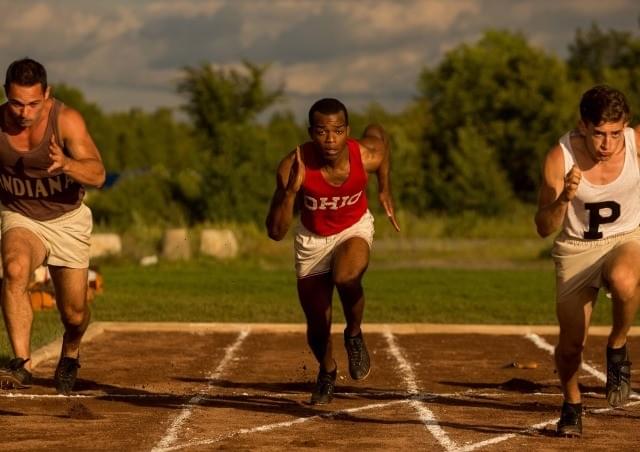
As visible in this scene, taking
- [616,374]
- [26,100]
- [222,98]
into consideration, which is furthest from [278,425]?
[222,98]

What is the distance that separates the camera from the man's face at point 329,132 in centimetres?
1012

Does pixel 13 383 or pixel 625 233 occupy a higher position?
pixel 625 233

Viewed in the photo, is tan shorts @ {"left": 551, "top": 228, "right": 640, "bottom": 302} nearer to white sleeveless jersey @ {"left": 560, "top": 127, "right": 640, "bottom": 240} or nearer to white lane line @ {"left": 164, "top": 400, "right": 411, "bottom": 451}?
white sleeveless jersey @ {"left": 560, "top": 127, "right": 640, "bottom": 240}

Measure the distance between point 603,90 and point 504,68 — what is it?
5189cm

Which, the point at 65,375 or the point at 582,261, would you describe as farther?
the point at 65,375

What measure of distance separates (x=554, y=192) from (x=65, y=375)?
4.28m

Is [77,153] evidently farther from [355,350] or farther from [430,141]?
[430,141]

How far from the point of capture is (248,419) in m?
10.1

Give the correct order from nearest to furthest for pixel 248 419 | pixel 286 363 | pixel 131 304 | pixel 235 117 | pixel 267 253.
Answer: pixel 248 419, pixel 286 363, pixel 131 304, pixel 267 253, pixel 235 117

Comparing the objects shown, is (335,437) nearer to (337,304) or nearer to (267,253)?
(337,304)

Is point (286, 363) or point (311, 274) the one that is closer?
point (311, 274)

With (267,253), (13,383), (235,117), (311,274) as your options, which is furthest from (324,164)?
(235,117)

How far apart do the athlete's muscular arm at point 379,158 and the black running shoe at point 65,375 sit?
8.99 ft

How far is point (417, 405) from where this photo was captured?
427 inches
